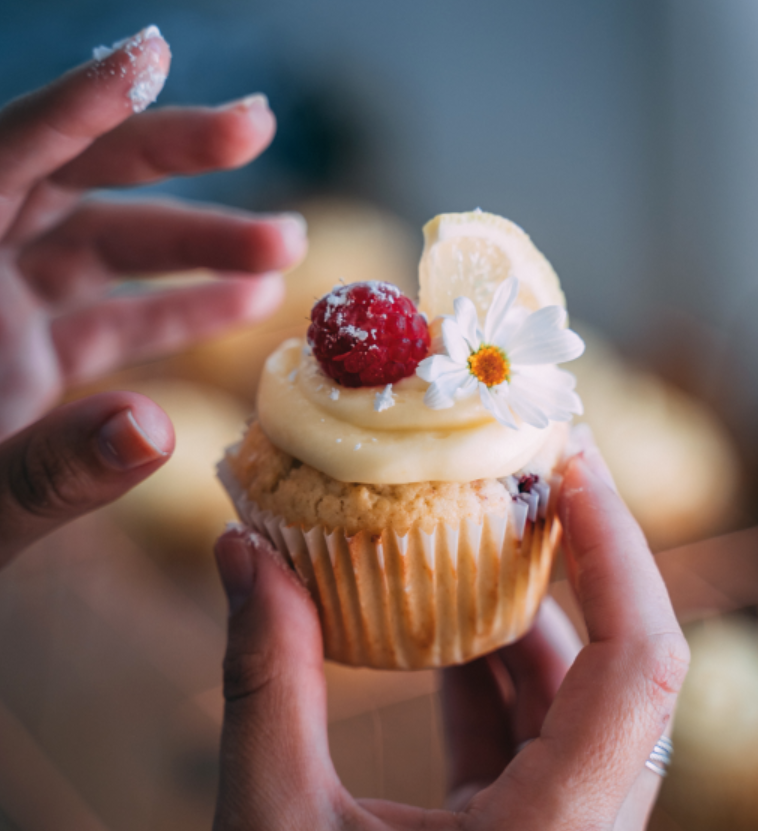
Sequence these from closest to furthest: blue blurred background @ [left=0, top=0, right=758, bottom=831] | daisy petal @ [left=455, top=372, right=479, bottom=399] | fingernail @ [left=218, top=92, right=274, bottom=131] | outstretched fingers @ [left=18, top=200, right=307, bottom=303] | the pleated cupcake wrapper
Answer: daisy petal @ [left=455, top=372, right=479, bottom=399] < the pleated cupcake wrapper < fingernail @ [left=218, top=92, right=274, bottom=131] < outstretched fingers @ [left=18, top=200, right=307, bottom=303] < blue blurred background @ [left=0, top=0, right=758, bottom=831]

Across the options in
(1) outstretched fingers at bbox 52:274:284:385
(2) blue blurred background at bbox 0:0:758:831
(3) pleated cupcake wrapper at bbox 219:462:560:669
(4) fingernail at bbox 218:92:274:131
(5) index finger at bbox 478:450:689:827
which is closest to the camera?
(5) index finger at bbox 478:450:689:827

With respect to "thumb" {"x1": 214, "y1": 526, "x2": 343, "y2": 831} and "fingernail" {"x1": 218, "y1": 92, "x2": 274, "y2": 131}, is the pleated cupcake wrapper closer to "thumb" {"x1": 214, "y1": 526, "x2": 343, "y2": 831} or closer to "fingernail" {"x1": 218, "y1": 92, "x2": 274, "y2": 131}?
"thumb" {"x1": 214, "y1": 526, "x2": 343, "y2": 831}

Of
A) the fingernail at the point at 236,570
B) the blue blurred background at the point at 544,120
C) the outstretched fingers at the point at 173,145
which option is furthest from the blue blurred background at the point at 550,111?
the fingernail at the point at 236,570

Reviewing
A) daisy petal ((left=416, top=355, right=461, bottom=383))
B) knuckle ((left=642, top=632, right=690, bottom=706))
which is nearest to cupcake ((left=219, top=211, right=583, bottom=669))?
daisy petal ((left=416, top=355, right=461, bottom=383))

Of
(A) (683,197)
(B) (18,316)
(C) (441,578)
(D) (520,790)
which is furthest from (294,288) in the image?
(D) (520,790)

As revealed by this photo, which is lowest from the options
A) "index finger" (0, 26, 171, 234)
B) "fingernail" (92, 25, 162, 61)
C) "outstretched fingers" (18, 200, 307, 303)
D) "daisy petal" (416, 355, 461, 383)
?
"outstretched fingers" (18, 200, 307, 303)

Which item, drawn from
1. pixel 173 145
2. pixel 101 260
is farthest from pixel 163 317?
pixel 173 145

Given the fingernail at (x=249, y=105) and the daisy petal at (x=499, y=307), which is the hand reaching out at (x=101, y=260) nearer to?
the fingernail at (x=249, y=105)

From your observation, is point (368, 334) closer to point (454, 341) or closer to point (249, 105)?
point (454, 341)
